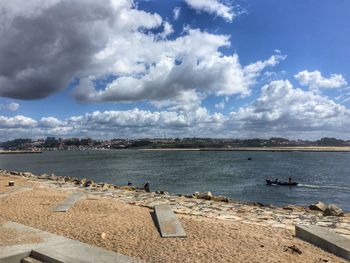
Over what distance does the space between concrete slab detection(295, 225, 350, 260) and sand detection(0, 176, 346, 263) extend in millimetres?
160

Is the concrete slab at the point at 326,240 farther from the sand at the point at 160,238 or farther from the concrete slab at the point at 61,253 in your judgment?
the concrete slab at the point at 61,253

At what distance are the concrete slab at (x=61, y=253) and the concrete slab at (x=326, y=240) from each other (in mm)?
3363

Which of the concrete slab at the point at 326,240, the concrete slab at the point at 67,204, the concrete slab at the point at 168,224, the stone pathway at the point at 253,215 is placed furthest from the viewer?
the concrete slab at the point at 67,204

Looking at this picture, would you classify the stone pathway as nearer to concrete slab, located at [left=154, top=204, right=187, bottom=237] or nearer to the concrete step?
concrete slab, located at [left=154, top=204, right=187, bottom=237]

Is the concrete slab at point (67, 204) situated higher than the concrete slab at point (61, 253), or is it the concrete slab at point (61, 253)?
the concrete slab at point (61, 253)

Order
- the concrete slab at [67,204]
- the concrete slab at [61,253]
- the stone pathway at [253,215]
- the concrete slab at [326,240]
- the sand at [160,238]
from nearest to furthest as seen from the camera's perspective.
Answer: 1. the concrete slab at [61,253]
2. the sand at [160,238]
3. the concrete slab at [326,240]
4. the stone pathway at [253,215]
5. the concrete slab at [67,204]

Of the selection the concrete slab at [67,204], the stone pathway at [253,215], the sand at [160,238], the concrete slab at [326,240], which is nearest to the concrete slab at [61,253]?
the sand at [160,238]

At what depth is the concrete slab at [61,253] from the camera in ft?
19.4

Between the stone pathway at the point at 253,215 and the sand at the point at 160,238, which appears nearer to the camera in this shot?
the sand at the point at 160,238

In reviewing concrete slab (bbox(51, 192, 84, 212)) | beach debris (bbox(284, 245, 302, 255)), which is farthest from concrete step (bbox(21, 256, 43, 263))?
beach debris (bbox(284, 245, 302, 255))

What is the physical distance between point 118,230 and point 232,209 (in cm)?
459

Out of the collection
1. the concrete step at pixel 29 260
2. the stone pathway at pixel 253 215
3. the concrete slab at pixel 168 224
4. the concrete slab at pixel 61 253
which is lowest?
the stone pathway at pixel 253 215

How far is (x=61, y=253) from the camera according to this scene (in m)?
6.15

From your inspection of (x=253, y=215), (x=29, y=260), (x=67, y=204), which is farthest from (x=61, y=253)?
(x=253, y=215)
